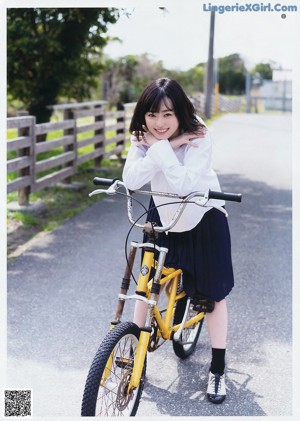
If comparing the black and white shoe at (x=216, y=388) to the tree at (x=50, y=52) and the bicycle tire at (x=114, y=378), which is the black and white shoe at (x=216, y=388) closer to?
the bicycle tire at (x=114, y=378)

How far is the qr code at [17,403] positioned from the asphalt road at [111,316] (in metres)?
0.12

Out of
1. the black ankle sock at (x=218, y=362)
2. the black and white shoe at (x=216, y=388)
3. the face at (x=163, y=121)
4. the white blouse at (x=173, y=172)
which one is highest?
the face at (x=163, y=121)

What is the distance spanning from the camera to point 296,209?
9.93 ft

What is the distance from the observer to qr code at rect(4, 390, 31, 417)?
8.82 ft

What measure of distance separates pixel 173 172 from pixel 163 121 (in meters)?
0.23

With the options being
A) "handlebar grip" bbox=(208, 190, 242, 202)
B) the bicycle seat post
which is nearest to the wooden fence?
the bicycle seat post

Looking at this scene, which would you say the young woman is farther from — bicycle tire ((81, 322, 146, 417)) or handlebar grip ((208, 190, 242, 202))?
bicycle tire ((81, 322, 146, 417))

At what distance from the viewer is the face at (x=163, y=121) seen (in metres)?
2.70

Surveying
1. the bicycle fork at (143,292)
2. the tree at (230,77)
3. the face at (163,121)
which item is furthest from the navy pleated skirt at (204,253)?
the tree at (230,77)

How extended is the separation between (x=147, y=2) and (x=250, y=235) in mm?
3257

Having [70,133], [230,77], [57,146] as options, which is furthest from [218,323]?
[230,77]

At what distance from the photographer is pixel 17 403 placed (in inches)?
107

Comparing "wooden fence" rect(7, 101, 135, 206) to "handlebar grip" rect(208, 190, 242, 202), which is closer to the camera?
"handlebar grip" rect(208, 190, 242, 202)

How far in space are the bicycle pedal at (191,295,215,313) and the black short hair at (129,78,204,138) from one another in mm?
740
